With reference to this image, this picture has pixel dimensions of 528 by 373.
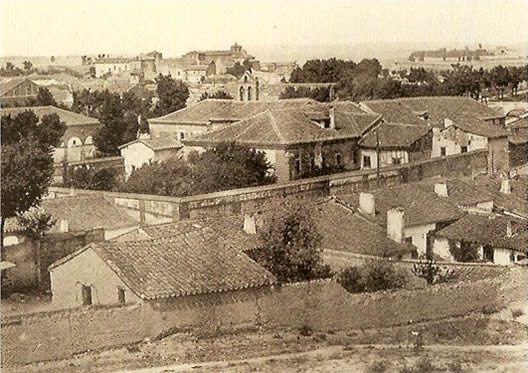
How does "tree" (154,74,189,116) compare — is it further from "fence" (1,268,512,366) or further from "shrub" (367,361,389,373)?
"shrub" (367,361,389,373)

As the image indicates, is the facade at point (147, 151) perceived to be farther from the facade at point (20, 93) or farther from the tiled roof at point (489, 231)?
the tiled roof at point (489, 231)

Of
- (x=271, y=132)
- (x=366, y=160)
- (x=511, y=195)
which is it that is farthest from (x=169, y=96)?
(x=511, y=195)

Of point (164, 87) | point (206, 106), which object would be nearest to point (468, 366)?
point (206, 106)

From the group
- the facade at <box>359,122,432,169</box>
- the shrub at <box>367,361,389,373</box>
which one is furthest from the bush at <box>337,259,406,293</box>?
the facade at <box>359,122,432,169</box>

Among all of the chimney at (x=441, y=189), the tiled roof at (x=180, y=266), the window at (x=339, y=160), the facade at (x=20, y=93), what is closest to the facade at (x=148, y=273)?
the tiled roof at (x=180, y=266)

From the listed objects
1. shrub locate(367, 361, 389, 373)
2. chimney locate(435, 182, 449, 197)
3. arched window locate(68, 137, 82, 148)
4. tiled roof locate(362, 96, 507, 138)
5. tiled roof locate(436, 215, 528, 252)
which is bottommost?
shrub locate(367, 361, 389, 373)

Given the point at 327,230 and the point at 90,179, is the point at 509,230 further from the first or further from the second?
the point at 90,179

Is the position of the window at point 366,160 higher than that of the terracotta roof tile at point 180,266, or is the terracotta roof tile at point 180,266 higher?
the terracotta roof tile at point 180,266
